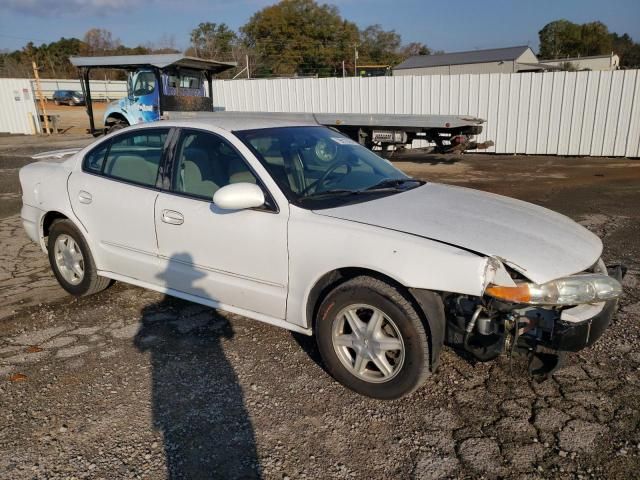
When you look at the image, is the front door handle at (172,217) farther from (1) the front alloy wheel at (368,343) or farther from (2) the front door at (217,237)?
(1) the front alloy wheel at (368,343)

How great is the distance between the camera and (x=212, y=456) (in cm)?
260

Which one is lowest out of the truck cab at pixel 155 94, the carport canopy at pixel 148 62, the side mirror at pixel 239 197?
the side mirror at pixel 239 197

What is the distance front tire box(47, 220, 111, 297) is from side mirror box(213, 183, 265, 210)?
1836 mm

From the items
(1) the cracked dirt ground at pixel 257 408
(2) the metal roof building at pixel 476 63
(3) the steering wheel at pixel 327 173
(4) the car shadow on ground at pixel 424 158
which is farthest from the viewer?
(2) the metal roof building at pixel 476 63

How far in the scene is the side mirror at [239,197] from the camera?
312 centimetres

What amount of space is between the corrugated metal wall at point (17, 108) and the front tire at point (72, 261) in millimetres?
22508

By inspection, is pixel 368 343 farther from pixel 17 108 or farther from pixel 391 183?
pixel 17 108

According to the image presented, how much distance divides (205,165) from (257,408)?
1.77 meters

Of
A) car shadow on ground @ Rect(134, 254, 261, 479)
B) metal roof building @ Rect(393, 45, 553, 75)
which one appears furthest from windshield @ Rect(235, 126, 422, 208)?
metal roof building @ Rect(393, 45, 553, 75)

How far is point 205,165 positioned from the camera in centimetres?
374

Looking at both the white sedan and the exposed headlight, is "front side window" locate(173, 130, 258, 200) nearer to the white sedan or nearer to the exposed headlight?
the white sedan

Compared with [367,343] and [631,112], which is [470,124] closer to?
[631,112]

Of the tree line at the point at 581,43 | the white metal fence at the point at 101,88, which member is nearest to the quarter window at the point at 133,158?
the white metal fence at the point at 101,88

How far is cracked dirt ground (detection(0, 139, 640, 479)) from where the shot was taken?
→ 254 cm
